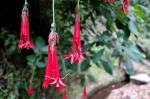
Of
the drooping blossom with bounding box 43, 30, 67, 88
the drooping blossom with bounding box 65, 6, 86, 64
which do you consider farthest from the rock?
→ the drooping blossom with bounding box 43, 30, 67, 88

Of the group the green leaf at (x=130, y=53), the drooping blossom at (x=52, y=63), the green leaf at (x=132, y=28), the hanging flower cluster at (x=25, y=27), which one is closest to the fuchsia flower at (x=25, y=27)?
the hanging flower cluster at (x=25, y=27)

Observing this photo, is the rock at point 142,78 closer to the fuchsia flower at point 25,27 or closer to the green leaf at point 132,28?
the green leaf at point 132,28

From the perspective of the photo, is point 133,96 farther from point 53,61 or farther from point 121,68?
point 53,61

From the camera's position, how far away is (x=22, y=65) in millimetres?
1978

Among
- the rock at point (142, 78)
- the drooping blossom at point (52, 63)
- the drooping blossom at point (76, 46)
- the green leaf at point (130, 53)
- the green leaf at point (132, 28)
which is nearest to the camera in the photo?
the drooping blossom at point (52, 63)

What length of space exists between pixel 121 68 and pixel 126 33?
2296 mm

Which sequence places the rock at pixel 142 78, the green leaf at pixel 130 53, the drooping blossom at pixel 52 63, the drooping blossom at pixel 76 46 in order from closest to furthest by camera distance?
the drooping blossom at pixel 52 63
the drooping blossom at pixel 76 46
the green leaf at pixel 130 53
the rock at pixel 142 78

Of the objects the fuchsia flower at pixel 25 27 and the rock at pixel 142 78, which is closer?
the fuchsia flower at pixel 25 27

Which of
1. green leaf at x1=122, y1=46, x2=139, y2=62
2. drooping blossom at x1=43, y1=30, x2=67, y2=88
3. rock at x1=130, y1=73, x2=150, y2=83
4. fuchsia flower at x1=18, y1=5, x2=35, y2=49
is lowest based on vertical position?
rock at x1=130, y1=73, x2=150, y2=83

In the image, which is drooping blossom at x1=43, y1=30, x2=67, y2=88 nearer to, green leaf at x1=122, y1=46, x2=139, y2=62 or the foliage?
the foliage

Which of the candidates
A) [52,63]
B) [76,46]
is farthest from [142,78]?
[52,63]

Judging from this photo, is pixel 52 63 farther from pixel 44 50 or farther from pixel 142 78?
pixel 142 78

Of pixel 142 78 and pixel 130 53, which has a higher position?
pixel 130 53

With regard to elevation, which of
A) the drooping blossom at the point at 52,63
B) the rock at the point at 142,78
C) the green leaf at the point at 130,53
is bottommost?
the rock at the point at 142,78
